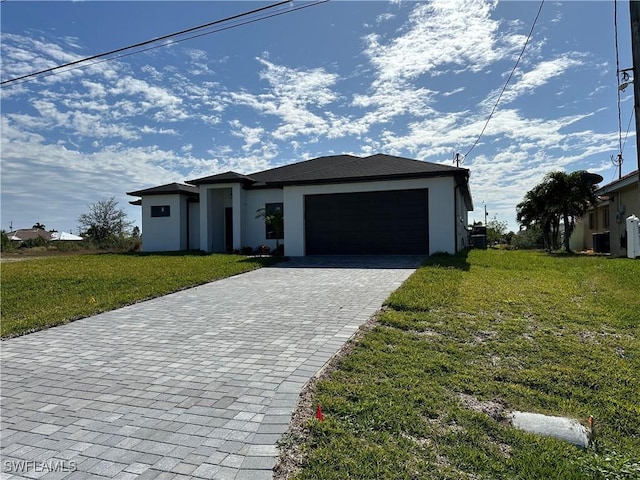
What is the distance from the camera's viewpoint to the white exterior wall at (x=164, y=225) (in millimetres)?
20906

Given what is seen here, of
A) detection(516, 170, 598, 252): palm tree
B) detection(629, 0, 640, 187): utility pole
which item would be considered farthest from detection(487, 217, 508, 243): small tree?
detection(629, 0, 640, 187): utility pole

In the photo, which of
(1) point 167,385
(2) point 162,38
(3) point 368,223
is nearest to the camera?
(1) point 167,385

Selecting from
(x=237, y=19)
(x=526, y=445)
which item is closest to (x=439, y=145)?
(x=237, y=19)

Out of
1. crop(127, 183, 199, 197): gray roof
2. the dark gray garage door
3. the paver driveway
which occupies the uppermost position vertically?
crop(127, 183, 199, 197): gray roof

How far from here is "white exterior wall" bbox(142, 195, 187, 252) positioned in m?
20.9

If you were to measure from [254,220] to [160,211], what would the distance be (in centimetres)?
602

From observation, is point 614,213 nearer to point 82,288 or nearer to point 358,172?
point 358,172

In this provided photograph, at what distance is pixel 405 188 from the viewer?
15.1 metres

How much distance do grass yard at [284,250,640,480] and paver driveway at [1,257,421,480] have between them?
0.45m

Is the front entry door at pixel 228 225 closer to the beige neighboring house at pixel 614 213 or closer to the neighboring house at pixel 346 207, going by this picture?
the neighboring house at pixel 346 207

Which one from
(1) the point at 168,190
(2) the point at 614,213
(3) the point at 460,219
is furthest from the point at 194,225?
(2) the point at 614,213

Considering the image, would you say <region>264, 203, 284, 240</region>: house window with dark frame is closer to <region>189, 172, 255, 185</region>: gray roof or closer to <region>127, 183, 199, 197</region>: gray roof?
<region>189, 172, 255, 185</region>: gray roof

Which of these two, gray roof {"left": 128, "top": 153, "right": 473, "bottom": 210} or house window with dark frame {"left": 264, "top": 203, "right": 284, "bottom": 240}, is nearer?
gray roof {"left": 128, "top": 153, "right": 473, "bottom": 210}

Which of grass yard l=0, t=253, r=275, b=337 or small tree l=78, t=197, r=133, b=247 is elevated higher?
small tree l=78, t=197, r=133, b=247
